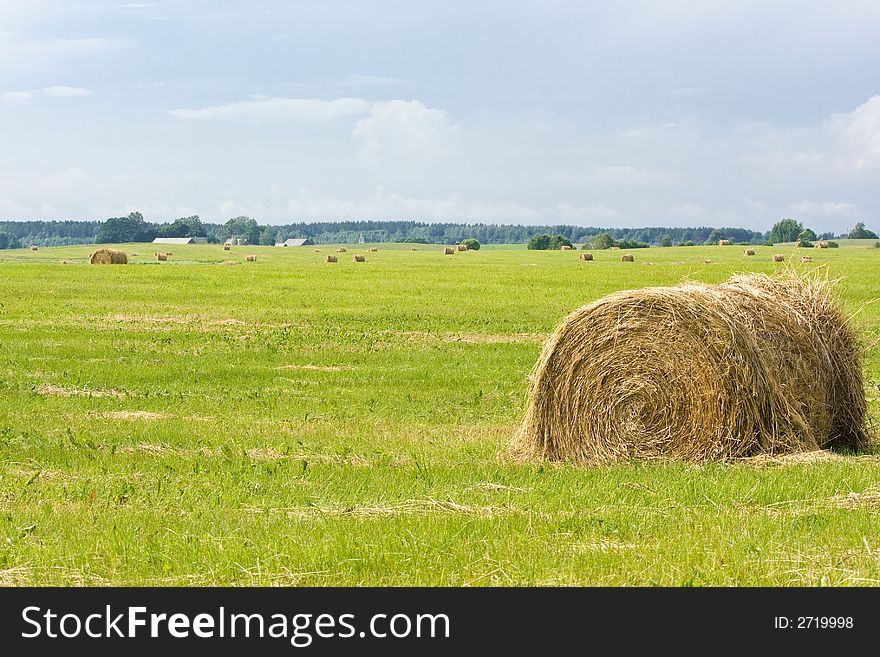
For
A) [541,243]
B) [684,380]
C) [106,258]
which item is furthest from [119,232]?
[684,380]

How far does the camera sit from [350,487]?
1066 cm

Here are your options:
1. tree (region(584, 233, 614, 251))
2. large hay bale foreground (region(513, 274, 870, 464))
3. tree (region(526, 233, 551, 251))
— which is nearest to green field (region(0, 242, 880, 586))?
large hay bale foreground (region(513, 274, 870, 464))

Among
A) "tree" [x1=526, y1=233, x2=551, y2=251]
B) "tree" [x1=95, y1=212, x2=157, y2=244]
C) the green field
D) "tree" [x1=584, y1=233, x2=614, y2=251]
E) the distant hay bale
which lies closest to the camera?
the green field

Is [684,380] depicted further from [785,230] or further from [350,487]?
[785,230]

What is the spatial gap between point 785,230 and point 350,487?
6881 inches

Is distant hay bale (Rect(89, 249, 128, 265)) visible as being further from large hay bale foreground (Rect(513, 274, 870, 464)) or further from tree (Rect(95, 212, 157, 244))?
tree (Rect(95, 212, 157, 244))

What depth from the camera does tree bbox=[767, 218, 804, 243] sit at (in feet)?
566

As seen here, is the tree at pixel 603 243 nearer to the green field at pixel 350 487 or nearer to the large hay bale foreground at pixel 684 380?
the green field at pixel 350 487

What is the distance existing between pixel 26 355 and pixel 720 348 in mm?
16319

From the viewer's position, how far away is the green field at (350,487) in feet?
25.0

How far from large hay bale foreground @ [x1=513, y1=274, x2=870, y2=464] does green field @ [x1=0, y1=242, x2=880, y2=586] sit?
591 mm

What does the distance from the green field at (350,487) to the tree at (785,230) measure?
156 metres

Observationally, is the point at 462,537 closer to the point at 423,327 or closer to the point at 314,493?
the point at 314,493
